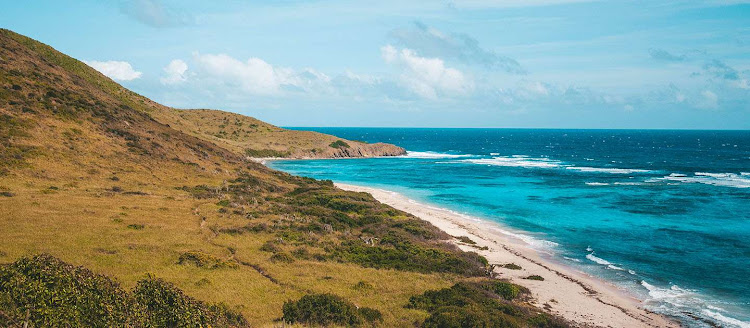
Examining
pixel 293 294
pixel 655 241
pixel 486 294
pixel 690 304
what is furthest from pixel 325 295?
pixel 655 241

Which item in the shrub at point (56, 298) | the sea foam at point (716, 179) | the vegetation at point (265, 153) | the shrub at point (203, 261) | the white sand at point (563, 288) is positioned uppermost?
the vegetation at point (265, 153)

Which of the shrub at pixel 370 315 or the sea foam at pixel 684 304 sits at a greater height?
the shrub at pixel 370 315

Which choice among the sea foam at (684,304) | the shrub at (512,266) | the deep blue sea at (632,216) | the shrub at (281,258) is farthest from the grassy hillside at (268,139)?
the sea foam at (684,304)

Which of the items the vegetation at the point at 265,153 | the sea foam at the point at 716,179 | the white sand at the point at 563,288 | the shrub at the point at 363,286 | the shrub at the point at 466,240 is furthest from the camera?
the vegetation at the point at 265,153

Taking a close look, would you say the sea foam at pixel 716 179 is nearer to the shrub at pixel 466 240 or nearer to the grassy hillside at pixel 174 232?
the shrub at pixel 466 240

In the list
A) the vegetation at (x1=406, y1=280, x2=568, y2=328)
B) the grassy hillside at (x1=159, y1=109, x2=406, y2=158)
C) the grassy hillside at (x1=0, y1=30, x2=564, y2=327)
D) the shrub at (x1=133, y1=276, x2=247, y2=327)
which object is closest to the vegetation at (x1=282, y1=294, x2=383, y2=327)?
the grassy hillside at (x1=0, y1=30, x2=564, y2=327)

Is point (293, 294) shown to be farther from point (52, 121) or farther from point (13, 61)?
point (13, 61)
